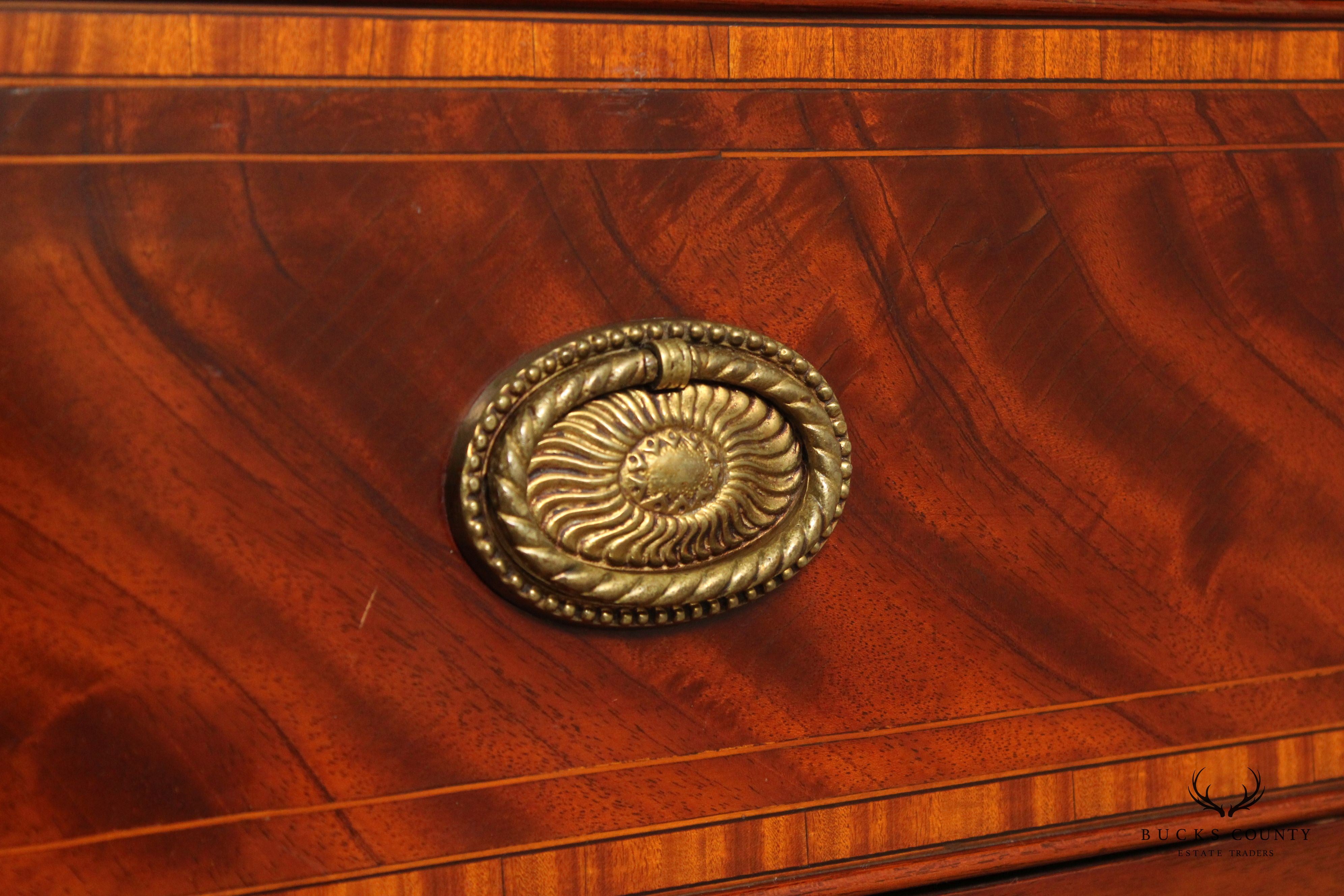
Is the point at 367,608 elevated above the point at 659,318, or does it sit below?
below

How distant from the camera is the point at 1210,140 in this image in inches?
17.7

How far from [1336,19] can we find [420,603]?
0.41m

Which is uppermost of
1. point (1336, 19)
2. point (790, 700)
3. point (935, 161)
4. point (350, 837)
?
point (1336, 19)

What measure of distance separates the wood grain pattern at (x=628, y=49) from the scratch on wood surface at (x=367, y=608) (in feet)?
0.52

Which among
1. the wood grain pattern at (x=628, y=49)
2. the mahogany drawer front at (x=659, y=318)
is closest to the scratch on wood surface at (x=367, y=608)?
the mahogany drawer front at (x=659, y=318)

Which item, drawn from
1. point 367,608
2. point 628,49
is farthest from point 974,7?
point 367,608

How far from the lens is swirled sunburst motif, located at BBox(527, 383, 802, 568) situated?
1.26 feet

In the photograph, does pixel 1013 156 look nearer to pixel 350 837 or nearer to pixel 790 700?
pixel 790 700

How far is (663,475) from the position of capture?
389 mm

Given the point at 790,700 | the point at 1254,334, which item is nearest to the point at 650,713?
the point at 790,700
